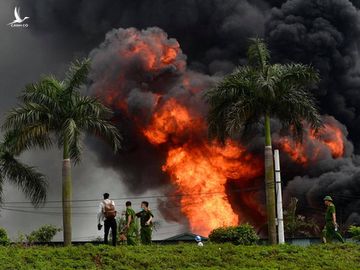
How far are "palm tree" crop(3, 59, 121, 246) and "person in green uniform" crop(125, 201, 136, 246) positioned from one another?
295 inches

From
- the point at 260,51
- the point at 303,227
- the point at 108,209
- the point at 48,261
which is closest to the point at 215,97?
the point at 260,51

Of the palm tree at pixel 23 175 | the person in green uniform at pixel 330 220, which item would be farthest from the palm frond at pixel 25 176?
the person in green uniform at pixel 330 220

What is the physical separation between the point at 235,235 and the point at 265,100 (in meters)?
6.93

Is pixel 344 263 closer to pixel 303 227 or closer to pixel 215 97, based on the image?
pixel 215 97

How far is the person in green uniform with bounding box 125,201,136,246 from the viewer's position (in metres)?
22.8

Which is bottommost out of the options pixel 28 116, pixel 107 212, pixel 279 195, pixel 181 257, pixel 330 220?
pixel 181 257

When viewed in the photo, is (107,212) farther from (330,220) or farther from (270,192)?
(270,192)

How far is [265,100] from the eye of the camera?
30141 mm

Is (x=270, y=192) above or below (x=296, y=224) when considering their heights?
above

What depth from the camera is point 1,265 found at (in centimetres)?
1795

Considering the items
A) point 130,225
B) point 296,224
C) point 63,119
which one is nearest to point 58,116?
point 63,119

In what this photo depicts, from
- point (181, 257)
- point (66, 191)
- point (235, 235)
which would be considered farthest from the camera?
point (66, 191)

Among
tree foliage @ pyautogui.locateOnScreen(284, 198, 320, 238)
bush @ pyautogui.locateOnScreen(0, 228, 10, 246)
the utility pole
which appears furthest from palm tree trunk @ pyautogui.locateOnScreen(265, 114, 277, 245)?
tree foliage @ pyautogui.locateOnScreen(284, 198, 320, 238)

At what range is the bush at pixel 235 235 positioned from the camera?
2770 centimetres
